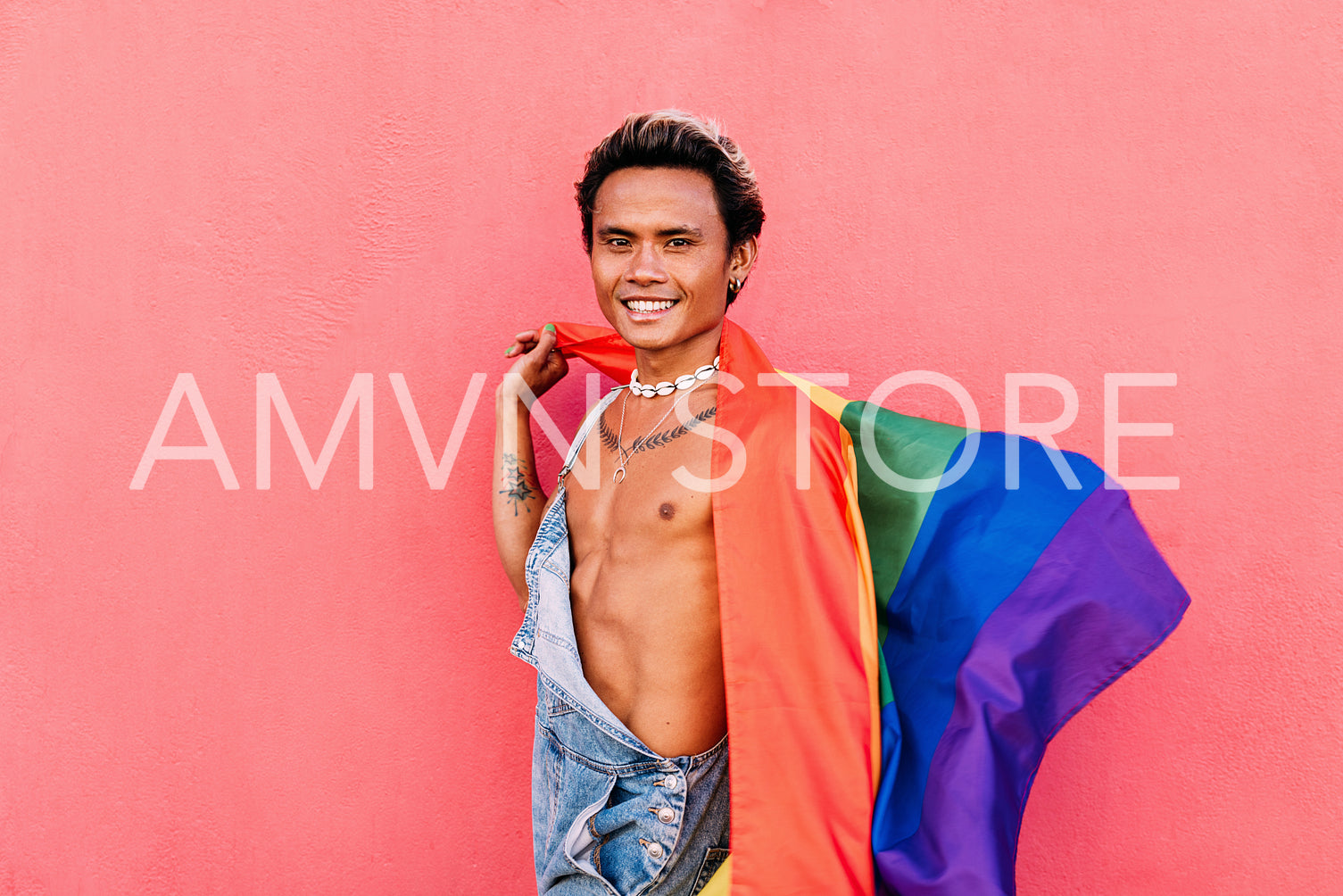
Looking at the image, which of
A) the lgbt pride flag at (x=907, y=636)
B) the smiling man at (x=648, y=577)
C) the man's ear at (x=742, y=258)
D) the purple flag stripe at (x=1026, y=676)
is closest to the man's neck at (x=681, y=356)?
the smiling man at (x=648, y=577)

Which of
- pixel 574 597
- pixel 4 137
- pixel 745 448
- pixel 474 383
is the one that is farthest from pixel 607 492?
pixel 4 137

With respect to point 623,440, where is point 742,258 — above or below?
above

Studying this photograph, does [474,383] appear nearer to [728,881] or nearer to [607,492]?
[607,492]

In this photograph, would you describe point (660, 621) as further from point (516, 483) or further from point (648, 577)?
point (516, 483)

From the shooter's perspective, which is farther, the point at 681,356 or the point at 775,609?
the point at 681,356

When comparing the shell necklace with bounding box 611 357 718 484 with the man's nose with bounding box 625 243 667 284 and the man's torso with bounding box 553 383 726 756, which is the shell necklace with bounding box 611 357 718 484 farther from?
the man's nose with bounding box 625 243 667 284

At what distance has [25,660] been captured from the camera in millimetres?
2148

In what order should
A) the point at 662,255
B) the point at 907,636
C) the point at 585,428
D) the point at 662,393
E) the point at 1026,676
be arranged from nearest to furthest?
the point at 1026,676 < the point at 907,636 < the point at 662,255 < the point at 662,393 < the point at 585,428

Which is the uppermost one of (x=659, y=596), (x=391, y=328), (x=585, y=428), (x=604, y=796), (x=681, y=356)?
(x=391, y=328)

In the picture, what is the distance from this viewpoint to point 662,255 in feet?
5.43

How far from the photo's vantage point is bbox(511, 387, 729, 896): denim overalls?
1572 millimetres

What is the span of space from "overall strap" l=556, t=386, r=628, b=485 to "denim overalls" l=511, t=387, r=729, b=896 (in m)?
0.23

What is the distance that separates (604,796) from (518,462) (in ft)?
2.37

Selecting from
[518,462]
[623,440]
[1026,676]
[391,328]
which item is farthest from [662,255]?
[1026,676]
